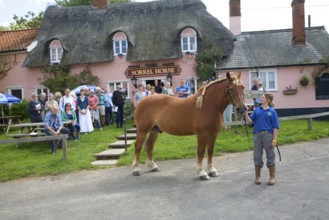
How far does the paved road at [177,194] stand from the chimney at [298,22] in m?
14.2

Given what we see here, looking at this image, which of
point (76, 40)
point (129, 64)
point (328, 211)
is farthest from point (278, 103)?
point (328, 211)

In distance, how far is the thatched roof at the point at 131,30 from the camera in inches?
910

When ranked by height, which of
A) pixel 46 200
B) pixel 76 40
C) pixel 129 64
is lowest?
pixel 46 200

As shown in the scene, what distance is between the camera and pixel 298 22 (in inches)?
847

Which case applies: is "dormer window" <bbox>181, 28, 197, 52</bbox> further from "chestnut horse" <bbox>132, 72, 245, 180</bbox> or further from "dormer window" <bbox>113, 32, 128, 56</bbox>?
"chestnut horse" <bbox>132, 72, 245, 180</bbox>

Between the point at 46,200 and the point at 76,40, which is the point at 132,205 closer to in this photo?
the point at 46,200

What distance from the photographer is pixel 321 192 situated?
245 inches

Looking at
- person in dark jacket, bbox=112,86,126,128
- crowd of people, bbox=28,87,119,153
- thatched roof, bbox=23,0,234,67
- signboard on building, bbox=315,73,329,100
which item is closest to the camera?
crowd of people, bbox=28,87,119,153

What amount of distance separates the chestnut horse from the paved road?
28.1 inches

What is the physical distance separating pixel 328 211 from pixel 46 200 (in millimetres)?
5086

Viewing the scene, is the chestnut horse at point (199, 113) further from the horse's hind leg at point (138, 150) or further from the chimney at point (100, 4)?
the chimney at point (100, 4)

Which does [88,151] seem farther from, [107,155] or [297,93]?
[297,93]

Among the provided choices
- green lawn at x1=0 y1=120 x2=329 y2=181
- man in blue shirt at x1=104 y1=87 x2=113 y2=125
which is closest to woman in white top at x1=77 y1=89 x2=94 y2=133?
green lawn at x1=0 y1=120 x2=329 y2=181

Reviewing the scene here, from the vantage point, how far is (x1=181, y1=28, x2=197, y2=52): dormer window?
22984 millimetres
